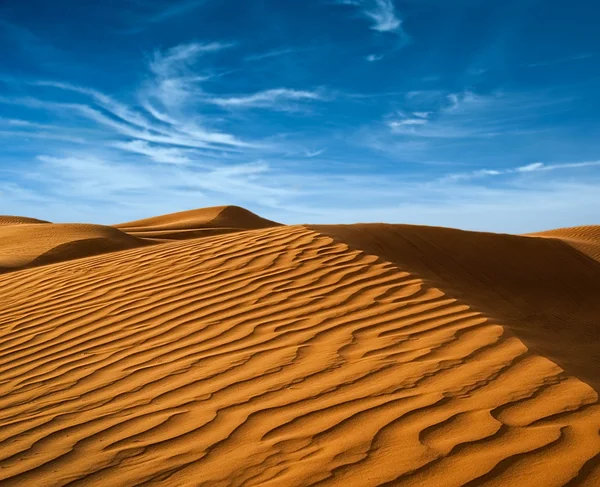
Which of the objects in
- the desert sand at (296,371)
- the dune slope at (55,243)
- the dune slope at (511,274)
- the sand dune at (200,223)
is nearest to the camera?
the desert sand at (296,371)

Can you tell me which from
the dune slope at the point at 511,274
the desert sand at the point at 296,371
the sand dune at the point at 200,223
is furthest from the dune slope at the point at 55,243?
the dune slope at the point at 511,274

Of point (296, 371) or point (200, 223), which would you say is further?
point (200, 223)

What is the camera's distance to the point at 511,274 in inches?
300

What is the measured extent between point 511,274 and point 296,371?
4.87 meters

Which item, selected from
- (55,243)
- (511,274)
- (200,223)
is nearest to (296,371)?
(511,274)

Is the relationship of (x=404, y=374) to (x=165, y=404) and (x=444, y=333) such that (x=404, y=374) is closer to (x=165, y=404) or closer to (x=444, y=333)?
(x=444, y=333)

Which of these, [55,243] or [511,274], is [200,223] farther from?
[511,274]

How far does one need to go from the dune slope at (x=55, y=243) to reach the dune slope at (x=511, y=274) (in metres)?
5.11

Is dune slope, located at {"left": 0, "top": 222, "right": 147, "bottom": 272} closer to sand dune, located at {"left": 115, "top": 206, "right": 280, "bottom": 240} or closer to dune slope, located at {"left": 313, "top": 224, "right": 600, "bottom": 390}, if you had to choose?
sand dune, located at {"left": 115, "top": 206, "right": 280, "bottom": 240}

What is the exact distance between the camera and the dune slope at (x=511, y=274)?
546 cm

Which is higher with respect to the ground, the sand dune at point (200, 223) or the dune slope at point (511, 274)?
the sand dune at point (200, 223)

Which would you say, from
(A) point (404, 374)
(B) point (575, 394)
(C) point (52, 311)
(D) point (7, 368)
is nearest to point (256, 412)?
(A) point (404, 374)

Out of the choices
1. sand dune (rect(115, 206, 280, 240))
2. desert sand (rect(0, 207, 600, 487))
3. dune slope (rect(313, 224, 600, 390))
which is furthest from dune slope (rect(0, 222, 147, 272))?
dune slope (rect(313, 224, 600, 390))

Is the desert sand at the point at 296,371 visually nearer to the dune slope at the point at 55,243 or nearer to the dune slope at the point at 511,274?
the dune slope at the point at 511,274
